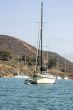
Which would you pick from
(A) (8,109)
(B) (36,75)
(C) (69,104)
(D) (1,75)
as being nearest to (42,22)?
(B) (36,75)

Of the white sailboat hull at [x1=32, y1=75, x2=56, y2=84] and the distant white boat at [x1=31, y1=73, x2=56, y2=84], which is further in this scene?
the white sailboat hull at [x1=32, y1=75, x2=56, y2=84]

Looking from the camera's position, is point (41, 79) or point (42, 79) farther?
point (42, 79)

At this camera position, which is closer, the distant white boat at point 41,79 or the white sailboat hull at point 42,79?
the distant white boat at point 41,79

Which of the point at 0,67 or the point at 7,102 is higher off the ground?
the point at 7,102

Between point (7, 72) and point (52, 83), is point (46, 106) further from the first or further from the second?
point (7, 72)

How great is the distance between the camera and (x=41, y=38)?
94.3 metres

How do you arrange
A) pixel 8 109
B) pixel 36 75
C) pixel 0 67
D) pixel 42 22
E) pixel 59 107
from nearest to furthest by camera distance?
pixel 8 109
pixel 59 107
pixel 36 75
pixel 42 22
pixel 0 67

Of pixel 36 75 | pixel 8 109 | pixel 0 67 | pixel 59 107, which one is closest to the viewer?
pixel 8 109

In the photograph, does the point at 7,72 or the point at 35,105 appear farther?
the point at 7,72

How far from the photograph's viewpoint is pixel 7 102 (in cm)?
4625

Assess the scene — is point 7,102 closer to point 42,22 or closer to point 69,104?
point 69,104

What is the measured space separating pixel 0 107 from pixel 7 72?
134021 millimetres

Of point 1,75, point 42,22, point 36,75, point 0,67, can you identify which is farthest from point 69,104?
point 0,67

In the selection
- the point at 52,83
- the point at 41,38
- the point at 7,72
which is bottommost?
the point at 7,72
